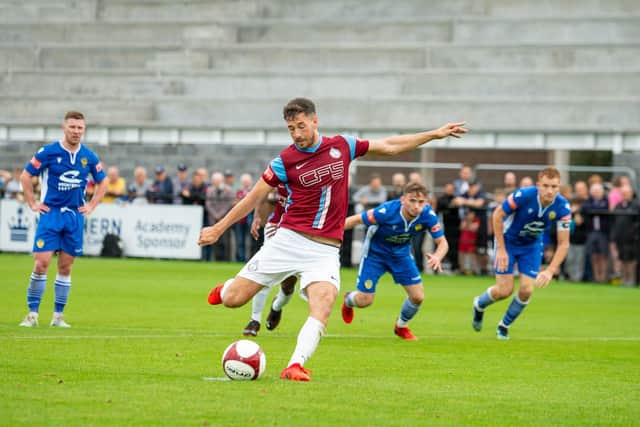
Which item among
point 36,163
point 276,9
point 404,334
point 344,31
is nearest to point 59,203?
point 36,163

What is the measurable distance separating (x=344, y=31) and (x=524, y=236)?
22.6 m

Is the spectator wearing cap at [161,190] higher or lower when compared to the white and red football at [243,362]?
higher

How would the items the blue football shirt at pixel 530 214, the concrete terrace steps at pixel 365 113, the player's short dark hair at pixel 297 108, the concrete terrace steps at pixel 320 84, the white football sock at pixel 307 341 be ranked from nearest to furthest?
the white football sock at pixel 307 341, the player's short dark hair at pixel 297 108, the blue football shirt at pixel 530 214, the concrete terrace steps at pixel 365 113, the concrete terrace steps at pixel 320 84

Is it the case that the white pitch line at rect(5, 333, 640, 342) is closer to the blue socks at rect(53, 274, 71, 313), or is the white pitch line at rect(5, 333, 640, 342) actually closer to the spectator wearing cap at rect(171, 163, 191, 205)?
the blue socks at rect(53, 274, 71, 313)

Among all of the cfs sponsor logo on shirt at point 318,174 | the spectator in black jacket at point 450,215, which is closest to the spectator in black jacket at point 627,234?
the spectator in black jacket at point 450,215

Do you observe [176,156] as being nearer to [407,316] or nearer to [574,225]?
[574,225]

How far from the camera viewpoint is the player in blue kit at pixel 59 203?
1323cm

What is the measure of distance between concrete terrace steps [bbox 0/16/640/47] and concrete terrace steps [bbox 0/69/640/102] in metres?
1.72

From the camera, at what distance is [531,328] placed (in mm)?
15625

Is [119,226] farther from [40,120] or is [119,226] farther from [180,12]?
[180,12]

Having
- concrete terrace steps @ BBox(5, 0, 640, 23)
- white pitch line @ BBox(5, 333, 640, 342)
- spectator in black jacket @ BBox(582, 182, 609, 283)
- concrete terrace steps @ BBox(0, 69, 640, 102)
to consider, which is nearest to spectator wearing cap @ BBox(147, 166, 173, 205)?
concrete terrace steps @ BBox(0, 69, 640, 102)

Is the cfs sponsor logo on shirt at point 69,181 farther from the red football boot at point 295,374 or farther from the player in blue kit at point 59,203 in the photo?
the red football boot at point 295,374

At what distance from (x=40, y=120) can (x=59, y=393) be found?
27370 mm

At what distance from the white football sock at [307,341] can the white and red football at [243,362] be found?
28 centimetres
